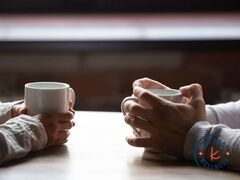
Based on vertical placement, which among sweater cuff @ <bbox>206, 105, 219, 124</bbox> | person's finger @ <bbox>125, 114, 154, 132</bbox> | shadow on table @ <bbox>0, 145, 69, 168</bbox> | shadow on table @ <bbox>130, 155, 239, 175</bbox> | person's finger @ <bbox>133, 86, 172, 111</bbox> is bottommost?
shadow on table @ <bbox>0, 145, 69, 168</bbox>

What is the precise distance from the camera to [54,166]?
2.35 feet

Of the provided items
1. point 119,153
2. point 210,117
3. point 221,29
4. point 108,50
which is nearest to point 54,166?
point 119,153

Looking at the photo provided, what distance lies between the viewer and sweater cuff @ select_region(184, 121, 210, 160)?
2.45ft

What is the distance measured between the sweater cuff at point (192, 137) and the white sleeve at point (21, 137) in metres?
0.26

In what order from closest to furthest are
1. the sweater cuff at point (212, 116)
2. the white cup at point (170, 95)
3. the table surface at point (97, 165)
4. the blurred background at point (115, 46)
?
the table surface at point (97, 165)
the white cup at point (170, 95)
the sweater cuff at point (212, 116)
the blurred background at point (115, 46)

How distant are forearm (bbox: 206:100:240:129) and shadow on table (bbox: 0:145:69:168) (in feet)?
1.01

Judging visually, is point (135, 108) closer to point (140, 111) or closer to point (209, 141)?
point (140, 111)

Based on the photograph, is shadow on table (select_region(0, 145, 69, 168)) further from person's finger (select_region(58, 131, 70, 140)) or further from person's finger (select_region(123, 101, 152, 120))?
person's finger (select_region(123, 101, 152, 120))

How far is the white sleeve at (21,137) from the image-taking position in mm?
718

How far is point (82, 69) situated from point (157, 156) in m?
1.07
